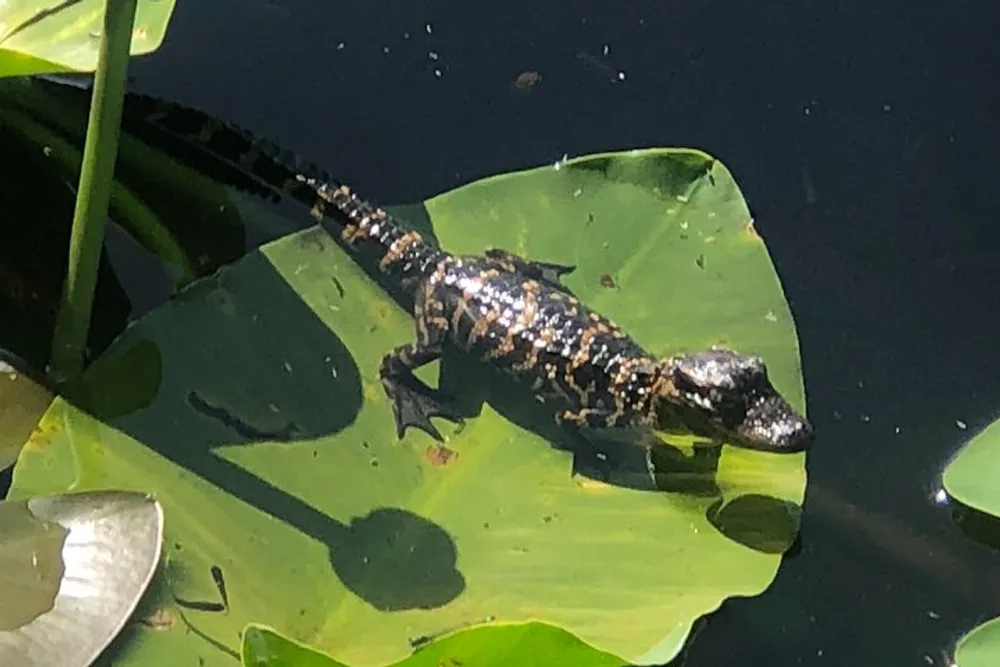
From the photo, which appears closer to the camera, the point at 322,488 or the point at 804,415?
the point at 322,488

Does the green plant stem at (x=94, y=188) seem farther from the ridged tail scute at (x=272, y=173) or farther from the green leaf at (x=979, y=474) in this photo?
the green leaf at (x=979, y=474)

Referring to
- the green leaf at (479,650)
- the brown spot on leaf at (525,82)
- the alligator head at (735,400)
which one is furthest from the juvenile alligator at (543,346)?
the green leaf at (479,650)

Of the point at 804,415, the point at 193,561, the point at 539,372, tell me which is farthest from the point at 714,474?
the point at 193,561

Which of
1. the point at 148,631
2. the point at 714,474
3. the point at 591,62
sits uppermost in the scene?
the point at 591,62

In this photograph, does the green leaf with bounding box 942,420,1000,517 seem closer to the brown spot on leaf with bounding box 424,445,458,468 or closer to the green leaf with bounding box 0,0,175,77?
the brown spot on leaf with bounding box 424,445,458,468

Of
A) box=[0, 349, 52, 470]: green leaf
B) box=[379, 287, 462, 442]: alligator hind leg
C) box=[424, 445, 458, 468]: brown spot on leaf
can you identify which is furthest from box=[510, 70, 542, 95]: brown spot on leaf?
box=[0, 349, 52, 470]: green leaf

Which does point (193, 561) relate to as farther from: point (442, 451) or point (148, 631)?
point (442, 451)
